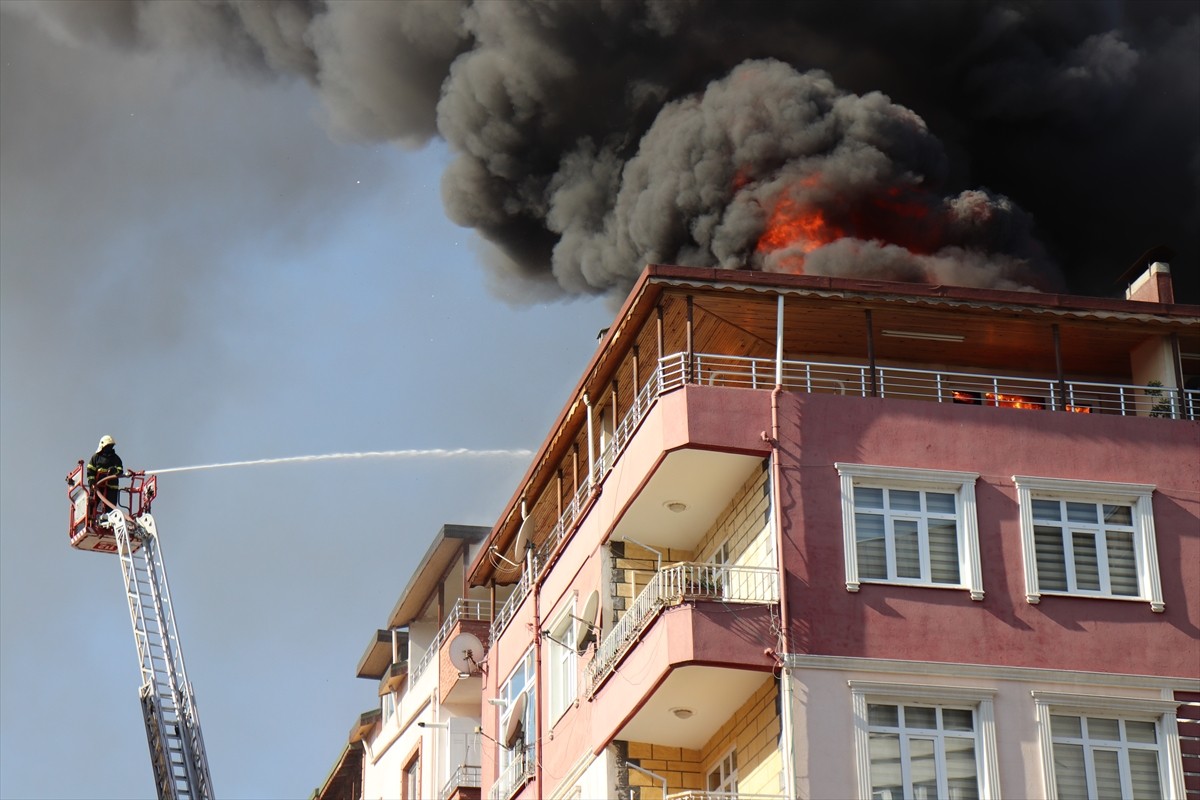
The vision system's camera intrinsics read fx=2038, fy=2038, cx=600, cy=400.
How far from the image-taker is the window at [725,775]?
25.8 metres

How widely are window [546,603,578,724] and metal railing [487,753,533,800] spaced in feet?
4.77

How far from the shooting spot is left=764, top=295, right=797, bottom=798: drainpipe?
2348 cm

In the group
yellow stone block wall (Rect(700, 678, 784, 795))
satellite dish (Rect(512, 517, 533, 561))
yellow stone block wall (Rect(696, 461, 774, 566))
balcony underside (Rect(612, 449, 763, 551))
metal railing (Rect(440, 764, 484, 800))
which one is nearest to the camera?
yellow stone block wall (Rect(700, 678, 784, 795))

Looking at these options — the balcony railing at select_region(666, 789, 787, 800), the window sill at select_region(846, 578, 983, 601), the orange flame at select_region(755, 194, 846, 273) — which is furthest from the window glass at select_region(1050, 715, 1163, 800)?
the orange flame at select_region(755, 194, 846, 273)

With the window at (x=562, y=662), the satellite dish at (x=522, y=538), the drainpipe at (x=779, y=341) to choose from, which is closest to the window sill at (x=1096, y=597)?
the drainpipe at (x=779, y=341)

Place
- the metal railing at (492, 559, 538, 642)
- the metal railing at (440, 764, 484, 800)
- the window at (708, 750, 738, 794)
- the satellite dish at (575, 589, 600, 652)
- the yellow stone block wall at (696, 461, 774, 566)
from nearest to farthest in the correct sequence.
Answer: the yellow stone block wall at (696, 461, 774, 566), the window at (708, 750, 738, 794), the satellite dish at (575, 589, 600, 652), the metal railing at (492, 559, 538, 642), the metal railing at (440, 764, 484, 800)

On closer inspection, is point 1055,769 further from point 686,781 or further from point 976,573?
point 686,781

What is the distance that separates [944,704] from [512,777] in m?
10.7

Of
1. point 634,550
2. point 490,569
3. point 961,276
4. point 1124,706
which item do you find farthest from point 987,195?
point 1124,706

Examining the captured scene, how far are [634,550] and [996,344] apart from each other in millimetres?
5936

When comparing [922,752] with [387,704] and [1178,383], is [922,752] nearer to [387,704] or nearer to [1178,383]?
[1178,383]

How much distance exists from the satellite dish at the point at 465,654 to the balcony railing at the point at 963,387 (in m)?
9.98

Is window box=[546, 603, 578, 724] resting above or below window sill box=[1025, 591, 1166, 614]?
above

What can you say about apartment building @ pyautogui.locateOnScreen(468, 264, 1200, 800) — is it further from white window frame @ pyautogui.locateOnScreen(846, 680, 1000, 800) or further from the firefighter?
the firefighter
